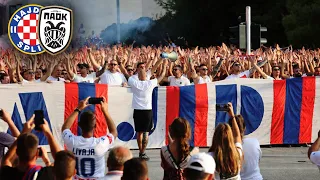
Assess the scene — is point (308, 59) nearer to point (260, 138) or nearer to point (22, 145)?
point (260, 138)

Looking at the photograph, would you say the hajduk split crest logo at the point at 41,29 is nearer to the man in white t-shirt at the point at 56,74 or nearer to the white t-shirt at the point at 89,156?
the man in white t-shirt at the point at 56,74

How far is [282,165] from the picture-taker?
40.1ft

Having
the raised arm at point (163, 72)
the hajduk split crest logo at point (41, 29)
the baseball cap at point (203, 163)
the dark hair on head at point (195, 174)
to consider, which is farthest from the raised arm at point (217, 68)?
the dark hair on head at point (195, 174)

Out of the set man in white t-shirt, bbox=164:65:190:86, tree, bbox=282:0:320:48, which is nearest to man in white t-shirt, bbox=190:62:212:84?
man in white t-shirt, bbox=164:65:190:86

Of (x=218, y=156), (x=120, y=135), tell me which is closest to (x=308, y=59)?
(x=120, y=135)

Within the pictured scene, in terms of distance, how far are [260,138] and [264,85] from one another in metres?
0.94

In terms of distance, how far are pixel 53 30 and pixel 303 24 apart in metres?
19.5

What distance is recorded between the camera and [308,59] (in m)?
17.8

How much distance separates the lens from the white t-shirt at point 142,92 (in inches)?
513

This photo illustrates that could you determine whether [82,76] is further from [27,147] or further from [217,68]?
[27,147]

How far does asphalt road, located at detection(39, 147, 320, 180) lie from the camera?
36.8 ft

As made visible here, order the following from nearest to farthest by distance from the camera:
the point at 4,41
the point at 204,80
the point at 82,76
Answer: the point at 204,80, the point at 82,76, the point at 4,41

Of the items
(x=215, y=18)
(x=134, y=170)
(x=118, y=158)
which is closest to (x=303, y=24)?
(x=215, y=18)

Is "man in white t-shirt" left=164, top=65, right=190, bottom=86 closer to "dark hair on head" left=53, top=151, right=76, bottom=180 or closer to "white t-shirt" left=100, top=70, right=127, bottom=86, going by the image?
"white t-shirt" left=100, top=70, right=127, bottom=86
